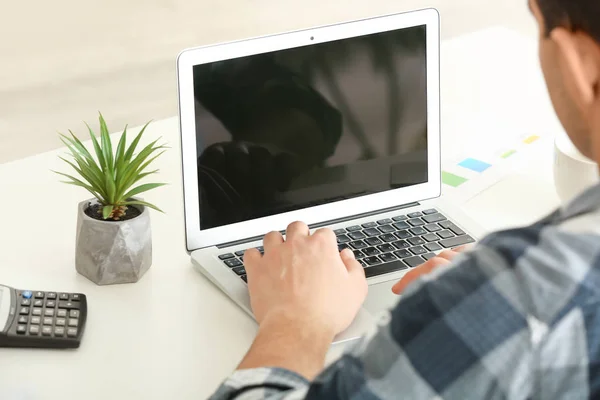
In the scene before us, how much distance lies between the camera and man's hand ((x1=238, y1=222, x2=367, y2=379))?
978 mm

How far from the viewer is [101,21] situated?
3.83 meters

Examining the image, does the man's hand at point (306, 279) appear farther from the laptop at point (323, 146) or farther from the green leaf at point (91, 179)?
the green leaf at point (91, 179)

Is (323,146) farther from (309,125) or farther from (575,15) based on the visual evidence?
(575,15)

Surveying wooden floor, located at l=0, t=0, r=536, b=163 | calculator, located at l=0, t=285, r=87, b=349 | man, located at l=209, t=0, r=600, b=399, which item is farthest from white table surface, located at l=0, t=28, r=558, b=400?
wooden floor, located at l=0, t=0, r=536, b=163

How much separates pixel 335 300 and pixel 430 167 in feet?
1.24

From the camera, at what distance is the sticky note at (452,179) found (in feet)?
4.96

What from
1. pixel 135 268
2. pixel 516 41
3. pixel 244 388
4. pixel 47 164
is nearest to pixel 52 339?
pixel 135 268

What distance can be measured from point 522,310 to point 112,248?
72 centimetres

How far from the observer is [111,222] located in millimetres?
1202

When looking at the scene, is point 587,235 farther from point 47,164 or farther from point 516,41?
point 516,41

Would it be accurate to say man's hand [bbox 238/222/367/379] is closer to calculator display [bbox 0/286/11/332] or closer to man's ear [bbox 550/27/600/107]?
calculator display [bbox 0/286/11/332]

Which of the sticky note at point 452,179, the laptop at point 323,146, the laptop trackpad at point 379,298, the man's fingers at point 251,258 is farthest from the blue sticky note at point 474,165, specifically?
the man's fingers at point 251,258

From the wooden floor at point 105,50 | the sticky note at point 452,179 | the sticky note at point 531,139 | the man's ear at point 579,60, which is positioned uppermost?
the wooden floor at point 105,50

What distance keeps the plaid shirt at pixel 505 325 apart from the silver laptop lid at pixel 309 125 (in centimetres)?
63
